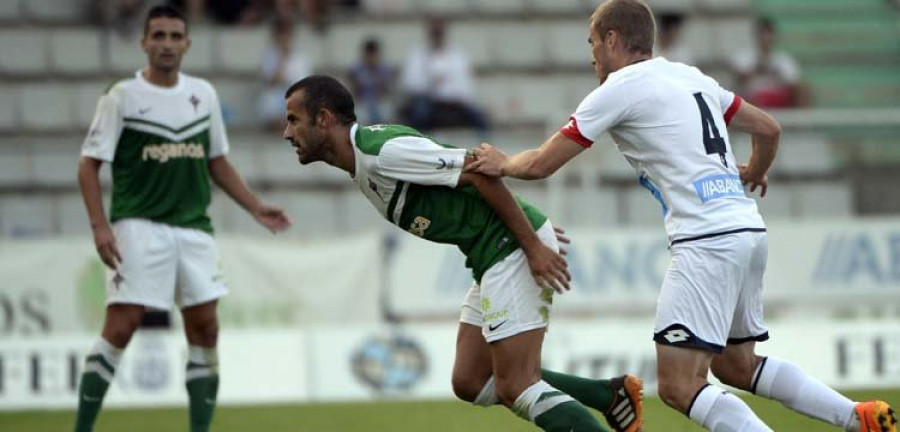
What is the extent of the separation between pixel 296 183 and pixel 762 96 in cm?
469

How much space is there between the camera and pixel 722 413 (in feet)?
21.4

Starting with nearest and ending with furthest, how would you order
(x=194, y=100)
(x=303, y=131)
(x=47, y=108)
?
(x=303, y=131) < (x=194, y=100) < (x=47, y=108)

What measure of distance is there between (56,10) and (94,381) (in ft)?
32.7

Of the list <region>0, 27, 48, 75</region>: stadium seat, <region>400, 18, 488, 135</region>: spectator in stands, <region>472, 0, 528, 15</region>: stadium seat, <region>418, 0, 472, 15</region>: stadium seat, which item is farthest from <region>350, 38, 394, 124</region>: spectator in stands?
<region>0, 27, 48, 75</region>: stadium seat

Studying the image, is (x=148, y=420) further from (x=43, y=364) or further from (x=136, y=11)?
(x=136, y=11)

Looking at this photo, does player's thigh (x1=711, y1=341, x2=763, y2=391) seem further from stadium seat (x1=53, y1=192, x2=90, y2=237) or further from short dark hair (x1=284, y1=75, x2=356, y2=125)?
Answer: stadium seat (x1=53, y1=192, x2=90, y2=237)

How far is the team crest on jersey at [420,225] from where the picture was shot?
22.9ft

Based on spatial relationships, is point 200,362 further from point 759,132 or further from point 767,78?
point 767,78

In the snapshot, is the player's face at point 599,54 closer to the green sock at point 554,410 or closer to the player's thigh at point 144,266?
the green sock at point 554,410

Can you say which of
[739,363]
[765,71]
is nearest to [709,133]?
[739,363]

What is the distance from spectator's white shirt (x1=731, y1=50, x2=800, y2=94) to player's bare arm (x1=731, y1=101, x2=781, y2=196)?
9.08 m

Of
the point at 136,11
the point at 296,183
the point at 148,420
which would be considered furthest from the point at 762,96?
the point at 148,420

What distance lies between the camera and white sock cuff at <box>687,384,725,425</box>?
21.5 feet

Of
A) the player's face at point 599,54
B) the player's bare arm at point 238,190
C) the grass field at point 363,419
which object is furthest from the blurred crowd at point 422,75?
the player's face at point 599,54
